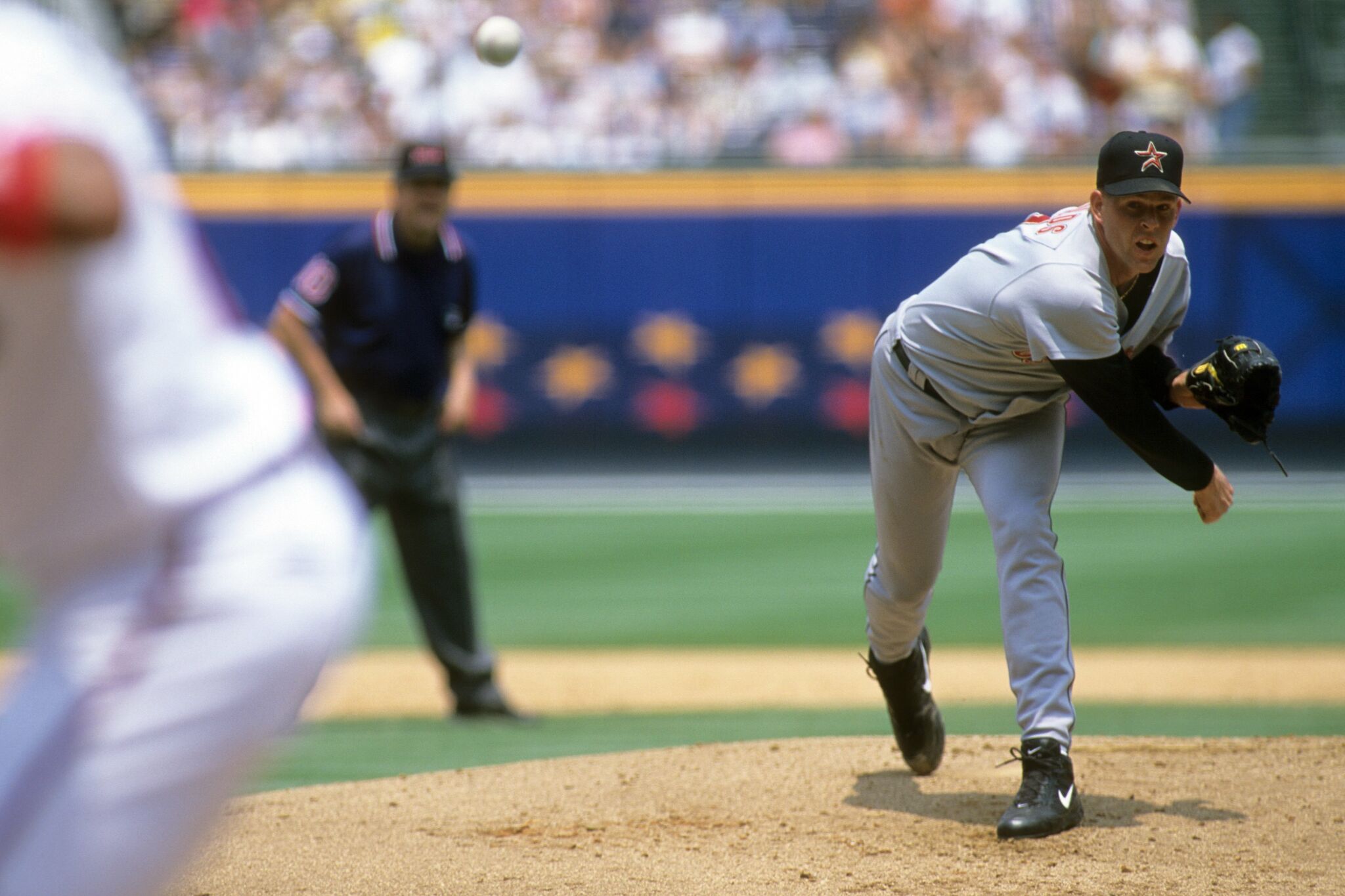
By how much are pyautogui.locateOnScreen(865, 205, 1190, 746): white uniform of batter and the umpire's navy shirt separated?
2162 mm

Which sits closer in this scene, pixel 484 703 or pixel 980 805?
pixel 980 805

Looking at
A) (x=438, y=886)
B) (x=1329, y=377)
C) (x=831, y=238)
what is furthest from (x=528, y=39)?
(x=438, y=886)

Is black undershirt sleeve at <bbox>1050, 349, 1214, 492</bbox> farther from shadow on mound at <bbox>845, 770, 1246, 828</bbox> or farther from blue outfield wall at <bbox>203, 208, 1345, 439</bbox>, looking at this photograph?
blue outfield wall at <bbox>203, 208, 1345, 439</bbox>

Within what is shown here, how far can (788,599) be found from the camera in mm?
9203

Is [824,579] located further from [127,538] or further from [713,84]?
[127,538]

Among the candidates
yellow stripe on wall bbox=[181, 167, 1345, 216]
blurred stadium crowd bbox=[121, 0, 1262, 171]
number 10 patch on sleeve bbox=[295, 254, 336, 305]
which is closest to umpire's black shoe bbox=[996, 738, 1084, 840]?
number 10 patch on sleeve bbox=[295, 254, 336, 305]

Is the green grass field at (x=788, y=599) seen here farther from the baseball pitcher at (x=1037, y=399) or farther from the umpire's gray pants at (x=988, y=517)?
the baseball pitcher at (x=1037, y=399)

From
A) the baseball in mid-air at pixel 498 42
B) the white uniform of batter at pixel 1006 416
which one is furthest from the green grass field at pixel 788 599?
the baseball in mid-air at pixel 498 42

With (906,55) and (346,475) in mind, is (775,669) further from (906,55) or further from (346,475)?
(906,55)

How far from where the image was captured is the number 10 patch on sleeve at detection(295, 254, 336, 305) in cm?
596

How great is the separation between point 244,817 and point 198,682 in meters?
2.98

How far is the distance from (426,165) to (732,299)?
351 inches

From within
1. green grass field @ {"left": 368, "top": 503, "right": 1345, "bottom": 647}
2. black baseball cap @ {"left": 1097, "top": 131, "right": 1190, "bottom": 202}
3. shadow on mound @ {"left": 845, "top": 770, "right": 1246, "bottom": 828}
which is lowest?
green grass field @ {"left": 368, "top": 503, "right": 1345, "bottom": 647}

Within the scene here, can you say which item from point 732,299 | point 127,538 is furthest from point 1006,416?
point 732,299
